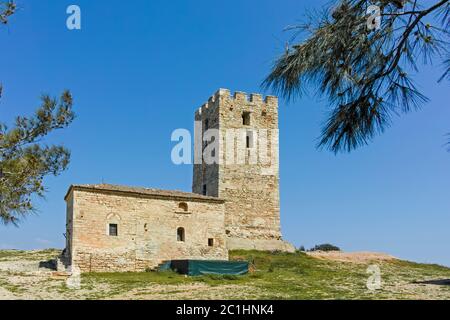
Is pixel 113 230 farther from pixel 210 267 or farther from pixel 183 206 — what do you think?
pixel 210 267

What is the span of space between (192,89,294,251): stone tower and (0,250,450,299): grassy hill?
4893mm

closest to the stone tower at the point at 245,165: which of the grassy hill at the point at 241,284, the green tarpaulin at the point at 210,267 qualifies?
the grassy hill at the point at 241,284

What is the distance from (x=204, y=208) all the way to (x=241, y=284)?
8235 mm

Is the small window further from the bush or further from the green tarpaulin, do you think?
the bush

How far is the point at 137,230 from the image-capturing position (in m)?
24.8

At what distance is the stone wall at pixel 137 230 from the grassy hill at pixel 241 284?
4.65 feet

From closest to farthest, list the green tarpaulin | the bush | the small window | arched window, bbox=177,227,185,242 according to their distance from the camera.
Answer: the green tarpaulin → the small window → arched window, bbox=177,227,185,242 → the bush

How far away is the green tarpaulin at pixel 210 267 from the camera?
22016mm

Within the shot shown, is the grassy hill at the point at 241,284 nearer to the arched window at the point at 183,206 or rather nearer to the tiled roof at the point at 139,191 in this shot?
the tiled roof at the point at 139,191

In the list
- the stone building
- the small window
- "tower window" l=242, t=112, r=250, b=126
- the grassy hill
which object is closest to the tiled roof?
the stone building

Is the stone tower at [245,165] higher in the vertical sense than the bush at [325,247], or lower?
higher

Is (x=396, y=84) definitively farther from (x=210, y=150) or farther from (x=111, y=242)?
(x=210, y=150)

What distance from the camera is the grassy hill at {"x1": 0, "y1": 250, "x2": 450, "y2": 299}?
596 inches
